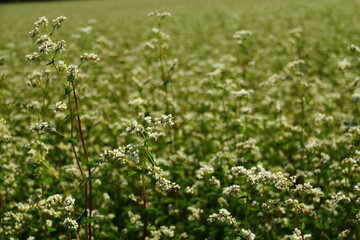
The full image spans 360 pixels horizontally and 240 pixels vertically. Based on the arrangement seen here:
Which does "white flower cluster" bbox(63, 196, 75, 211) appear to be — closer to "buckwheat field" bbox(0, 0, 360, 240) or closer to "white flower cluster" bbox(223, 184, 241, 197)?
"buckwheat field" bbox(0, 0, 360, 240)

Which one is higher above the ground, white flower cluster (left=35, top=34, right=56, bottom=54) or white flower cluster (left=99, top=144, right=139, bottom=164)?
white flower cluster (left=35, top=34, right=56, bottom=54)

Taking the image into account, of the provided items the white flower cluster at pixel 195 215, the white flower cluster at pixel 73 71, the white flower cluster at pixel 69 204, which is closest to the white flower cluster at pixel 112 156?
the white flower cluster at pixel 69 204

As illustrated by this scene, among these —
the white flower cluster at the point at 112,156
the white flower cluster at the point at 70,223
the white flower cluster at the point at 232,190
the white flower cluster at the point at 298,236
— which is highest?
the white flower cluster at the point at 112,156

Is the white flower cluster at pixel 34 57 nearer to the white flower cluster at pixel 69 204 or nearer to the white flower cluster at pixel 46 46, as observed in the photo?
the white flower cluster at pixel 46 46

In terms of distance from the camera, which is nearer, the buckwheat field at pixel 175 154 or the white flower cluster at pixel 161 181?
the white flower cluster at pixel 161 181

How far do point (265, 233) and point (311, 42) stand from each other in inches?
495

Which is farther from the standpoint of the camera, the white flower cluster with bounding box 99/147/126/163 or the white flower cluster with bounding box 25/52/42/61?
the white flower cluster with bounding box 25/52/42/61

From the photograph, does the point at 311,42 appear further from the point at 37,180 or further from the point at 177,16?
the point at 177,16

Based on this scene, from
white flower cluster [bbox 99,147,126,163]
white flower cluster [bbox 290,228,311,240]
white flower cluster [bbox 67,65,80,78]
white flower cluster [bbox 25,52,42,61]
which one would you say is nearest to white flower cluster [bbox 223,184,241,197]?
white flower cluster [bbox 290,228,311,240]

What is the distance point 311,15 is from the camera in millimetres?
22984

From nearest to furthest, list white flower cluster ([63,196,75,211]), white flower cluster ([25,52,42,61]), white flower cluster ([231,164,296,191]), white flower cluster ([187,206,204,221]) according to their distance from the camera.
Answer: white flower cluster ([231,164,296,191])
white flower cluster ([63,196,75,211])
white flower cluster ([25,52,42,61])
white flower cluster ([187,206,204,221])

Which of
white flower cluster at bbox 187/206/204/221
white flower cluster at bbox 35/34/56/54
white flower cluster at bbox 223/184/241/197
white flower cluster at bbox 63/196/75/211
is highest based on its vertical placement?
white flower cluster at bbox 35/34/56/54

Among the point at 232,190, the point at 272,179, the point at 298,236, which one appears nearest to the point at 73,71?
the point at 232,190

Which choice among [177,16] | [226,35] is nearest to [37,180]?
[226,35]
